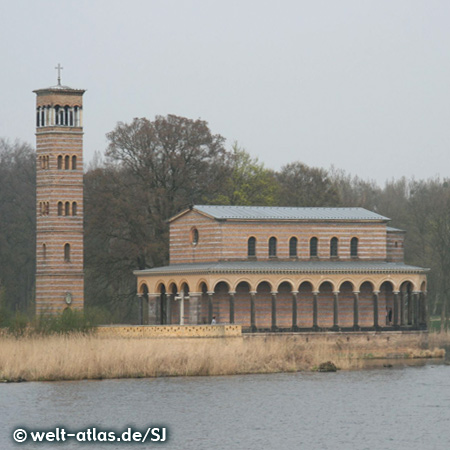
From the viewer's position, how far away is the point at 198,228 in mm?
84812

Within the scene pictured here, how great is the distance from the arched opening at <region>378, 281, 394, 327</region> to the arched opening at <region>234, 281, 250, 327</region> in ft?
28.5

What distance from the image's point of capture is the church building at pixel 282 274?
8219 cm

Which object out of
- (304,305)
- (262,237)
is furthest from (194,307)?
(304,305)

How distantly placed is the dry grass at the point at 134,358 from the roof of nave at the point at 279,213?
38.8 feet

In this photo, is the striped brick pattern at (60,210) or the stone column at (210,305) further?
the striped brick pattern at (60,210)

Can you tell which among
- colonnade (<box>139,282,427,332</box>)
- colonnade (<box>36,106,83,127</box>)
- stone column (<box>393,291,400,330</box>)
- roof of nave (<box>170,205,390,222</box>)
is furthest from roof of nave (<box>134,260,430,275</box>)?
colonnade (<box>36,106,83,127</box>)

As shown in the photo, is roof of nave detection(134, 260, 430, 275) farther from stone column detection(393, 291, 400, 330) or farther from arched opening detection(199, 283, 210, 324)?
stone column detection(393, 291, 400, 330)

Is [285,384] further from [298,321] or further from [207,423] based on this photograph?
[298,321]

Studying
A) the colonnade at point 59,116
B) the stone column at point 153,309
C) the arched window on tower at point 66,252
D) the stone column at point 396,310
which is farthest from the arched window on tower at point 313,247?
the colonnade at point 59,116

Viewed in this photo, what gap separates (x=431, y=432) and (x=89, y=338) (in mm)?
23057

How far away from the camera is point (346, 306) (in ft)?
285

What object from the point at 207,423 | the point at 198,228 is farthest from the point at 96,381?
the point at 198,228

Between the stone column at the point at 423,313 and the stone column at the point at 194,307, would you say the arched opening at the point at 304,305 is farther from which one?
the stone column at the point at 194,307

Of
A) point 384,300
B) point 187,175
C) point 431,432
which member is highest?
point 187,175
